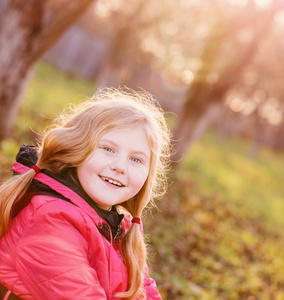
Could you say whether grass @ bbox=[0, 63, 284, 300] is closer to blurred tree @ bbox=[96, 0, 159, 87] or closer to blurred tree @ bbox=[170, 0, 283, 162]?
blurred tree @ bbox=[170, 0, 283, 162]

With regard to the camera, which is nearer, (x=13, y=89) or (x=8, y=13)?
(x=8, y=13)

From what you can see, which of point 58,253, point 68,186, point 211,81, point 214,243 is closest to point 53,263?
point 58,253

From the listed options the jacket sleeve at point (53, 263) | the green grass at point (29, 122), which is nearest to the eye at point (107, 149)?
the jacket sleeve at point (53, 263)

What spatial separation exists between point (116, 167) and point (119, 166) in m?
0.02

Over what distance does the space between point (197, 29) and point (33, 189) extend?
9993mm

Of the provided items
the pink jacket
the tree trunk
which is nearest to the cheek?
the pink jacket

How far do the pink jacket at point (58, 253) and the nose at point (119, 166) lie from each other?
0.81 ft

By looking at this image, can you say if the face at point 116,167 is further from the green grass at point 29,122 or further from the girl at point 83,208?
the green grass at point 29,122

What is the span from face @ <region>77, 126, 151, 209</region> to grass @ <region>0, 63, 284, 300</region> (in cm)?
80

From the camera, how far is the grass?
16.1 ft

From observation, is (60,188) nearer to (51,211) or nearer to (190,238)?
(51,211)

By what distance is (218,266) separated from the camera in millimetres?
5602

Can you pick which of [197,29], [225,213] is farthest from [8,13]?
[197,29]

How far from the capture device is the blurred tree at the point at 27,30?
5.12 metres
